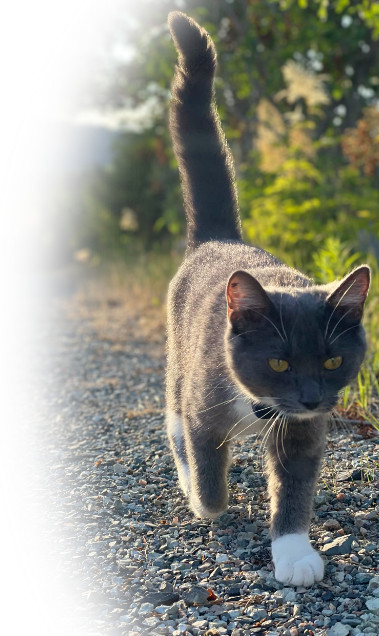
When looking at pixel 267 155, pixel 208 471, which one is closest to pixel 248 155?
pixel 267 155

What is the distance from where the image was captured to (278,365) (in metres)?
2.38

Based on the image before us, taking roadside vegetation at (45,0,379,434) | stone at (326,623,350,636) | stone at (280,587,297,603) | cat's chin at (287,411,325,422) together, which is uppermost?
roadside vegetation at (45,0,379,434)

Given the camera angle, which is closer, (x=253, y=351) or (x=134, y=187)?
(x=253, y=351)

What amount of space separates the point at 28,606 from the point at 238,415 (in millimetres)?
1005

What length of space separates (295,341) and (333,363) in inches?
6.4

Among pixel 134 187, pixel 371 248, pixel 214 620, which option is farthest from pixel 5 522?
pixel 134 187

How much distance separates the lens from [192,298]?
10.6 feet

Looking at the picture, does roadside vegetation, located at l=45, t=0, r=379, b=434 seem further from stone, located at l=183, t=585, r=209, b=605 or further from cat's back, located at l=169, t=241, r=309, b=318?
stone, located at l=183, t=585, r=209, b=605

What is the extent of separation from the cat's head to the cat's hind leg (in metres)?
0.80

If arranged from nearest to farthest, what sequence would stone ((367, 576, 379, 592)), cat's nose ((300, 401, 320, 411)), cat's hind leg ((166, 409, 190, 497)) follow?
cat's nose ((300, 401, 320, 411)) → stone ((367, 576, 379, 592)) → cat's hind leg ((166, 409, 190, 497))

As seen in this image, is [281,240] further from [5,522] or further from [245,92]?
[5,522]

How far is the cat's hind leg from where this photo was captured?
3166 mm

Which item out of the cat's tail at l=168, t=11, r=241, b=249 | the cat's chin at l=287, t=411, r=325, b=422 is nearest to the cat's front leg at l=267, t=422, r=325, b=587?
the cat's chin at l=287, t=411, r=325, b=422

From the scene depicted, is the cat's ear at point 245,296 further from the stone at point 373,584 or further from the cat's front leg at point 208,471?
the stone at point 373,584
